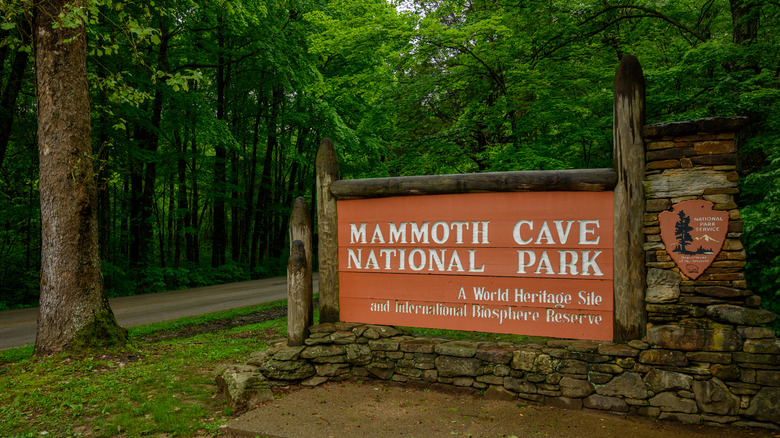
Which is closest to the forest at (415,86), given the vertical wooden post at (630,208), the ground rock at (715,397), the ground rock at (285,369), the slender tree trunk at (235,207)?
the slender tree trunk at (235,207)

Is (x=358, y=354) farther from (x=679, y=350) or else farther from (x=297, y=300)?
(x=679, y=350)

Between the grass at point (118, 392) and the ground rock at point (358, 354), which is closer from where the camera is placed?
the grass at point (118, 392)

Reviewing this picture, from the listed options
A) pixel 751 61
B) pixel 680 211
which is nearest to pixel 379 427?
pixel 680 211

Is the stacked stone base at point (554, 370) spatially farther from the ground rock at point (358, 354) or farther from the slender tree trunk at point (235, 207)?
the slender tree trunk at point (235, 207)

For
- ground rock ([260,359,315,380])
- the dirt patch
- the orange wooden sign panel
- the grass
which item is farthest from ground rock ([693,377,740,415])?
the grass

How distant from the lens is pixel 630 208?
13.7 ft

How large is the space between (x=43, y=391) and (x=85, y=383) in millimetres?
371

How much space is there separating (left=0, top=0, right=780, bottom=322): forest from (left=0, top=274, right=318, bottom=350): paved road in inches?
66.5

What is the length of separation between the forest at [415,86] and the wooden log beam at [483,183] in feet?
8.83

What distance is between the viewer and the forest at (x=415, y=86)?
709 cm

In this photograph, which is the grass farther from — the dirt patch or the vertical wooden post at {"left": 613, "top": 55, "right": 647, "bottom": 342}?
the vertical wooden post at {"left": 613, "top": 55, "right": 647, "bottom": 342}

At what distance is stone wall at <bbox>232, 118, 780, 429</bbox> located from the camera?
12.3 ft

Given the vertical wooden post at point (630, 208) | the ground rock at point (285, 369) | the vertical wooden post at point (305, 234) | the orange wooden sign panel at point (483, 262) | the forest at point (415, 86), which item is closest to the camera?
the vertical wooden post at point (630, 208)

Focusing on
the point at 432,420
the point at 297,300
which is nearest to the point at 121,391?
the point at 297,300
